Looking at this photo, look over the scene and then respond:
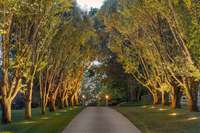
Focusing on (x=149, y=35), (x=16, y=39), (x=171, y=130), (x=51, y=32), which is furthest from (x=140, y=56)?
(x=171, y=130)

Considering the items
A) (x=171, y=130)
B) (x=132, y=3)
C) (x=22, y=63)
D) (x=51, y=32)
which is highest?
(x=132, y=3)

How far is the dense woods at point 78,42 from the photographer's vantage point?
27.8 meters

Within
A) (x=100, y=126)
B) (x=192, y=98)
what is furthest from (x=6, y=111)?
(x=192, y=98)

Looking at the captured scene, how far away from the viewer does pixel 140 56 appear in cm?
5291

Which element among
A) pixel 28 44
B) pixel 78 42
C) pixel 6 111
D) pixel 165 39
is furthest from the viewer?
pixel 78 42

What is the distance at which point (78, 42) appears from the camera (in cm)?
5356

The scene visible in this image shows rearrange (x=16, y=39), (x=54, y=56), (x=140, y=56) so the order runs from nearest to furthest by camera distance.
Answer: (x=16, y=39) → (x=54, y=56) → (x=140, y=56)

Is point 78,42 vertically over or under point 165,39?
over

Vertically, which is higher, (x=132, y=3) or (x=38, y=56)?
(x=132, y=3)

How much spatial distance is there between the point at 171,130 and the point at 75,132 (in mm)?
4822

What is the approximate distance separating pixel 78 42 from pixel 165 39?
16.4m

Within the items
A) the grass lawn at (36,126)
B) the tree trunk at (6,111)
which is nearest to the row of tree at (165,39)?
the grass lawn at (36,126)

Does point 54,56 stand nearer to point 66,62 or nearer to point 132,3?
point 66,62

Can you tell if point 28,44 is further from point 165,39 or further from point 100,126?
point 165,39
